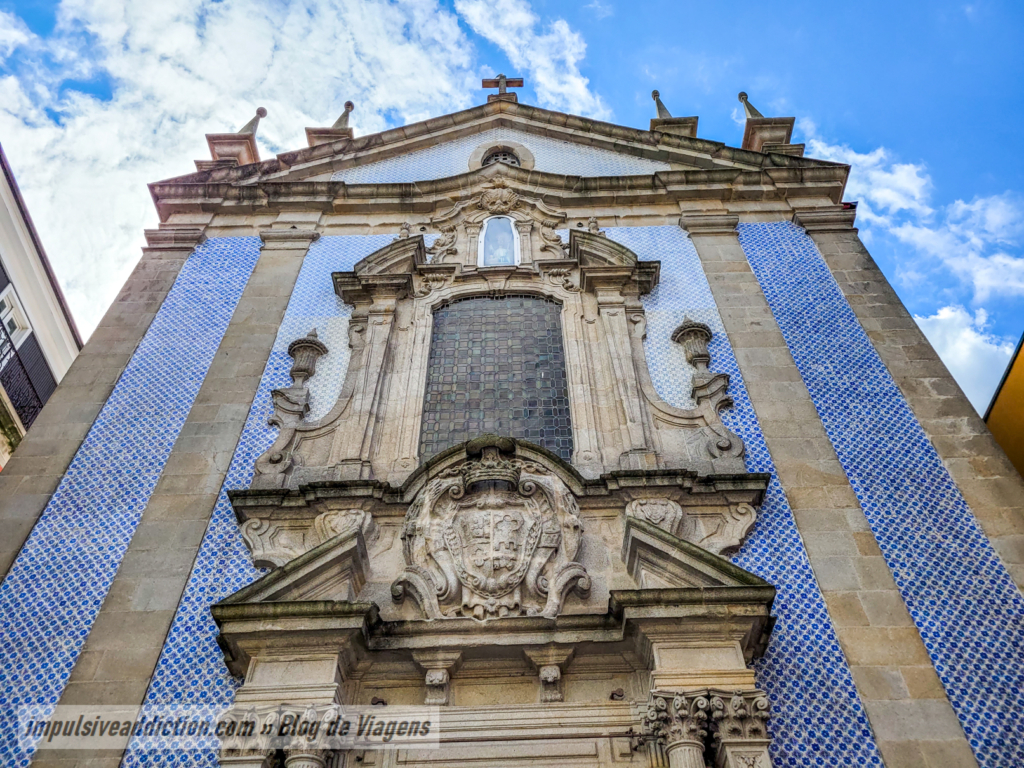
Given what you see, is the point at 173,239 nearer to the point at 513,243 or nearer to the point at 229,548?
the point at 513,243

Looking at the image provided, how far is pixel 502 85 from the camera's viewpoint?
1375 centimetres

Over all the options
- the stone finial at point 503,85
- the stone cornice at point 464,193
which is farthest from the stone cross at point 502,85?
the stone cornice at point 464,193

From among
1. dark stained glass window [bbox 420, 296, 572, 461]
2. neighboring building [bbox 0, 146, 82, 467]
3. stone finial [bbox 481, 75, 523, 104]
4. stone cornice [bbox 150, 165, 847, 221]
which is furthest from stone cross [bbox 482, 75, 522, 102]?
neighboring building [bbox 0, 146, 82, 467]

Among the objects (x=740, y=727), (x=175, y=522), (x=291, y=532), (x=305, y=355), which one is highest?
(x=305, y=355)

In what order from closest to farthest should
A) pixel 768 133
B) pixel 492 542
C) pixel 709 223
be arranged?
pixel 492 542
pixel 709 223
pixel 768 133

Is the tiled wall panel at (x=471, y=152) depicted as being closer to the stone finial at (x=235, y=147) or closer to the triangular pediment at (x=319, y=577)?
the stone finial at (x=235, y=147)

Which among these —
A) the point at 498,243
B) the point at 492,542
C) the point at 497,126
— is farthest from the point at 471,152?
the point at 492,542

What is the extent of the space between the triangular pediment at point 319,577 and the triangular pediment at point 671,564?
2084mm

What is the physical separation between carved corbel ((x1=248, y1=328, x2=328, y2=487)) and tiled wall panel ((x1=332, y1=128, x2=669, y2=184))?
13.1 feet

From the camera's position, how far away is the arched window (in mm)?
10016

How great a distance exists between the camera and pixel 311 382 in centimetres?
829

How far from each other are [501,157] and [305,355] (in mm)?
5413

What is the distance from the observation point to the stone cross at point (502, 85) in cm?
1317

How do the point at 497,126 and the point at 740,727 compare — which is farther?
the point at 497,126
